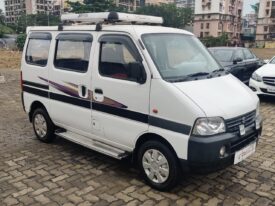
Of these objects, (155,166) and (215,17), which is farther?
(215,17)

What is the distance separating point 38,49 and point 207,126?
3671mm

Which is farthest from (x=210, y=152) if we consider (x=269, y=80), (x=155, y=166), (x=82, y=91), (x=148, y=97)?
(x=269, y=80)

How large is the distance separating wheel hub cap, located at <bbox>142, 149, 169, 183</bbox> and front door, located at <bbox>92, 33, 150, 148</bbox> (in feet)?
1.00

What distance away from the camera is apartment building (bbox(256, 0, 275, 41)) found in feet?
327

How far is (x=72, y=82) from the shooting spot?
5473 mm

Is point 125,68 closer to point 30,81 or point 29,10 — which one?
point 30,81

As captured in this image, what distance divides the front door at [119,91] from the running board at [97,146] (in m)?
0.13

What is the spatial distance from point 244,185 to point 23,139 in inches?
167

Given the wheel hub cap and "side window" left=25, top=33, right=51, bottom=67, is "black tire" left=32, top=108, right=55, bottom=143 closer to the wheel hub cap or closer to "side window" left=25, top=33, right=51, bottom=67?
"side window" left=25, top=33, right=51, bottom=67

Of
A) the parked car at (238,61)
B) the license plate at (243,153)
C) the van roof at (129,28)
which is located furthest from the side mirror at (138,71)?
the parked car at (238,61)

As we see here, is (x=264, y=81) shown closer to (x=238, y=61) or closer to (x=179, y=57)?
(x=238, y=61)

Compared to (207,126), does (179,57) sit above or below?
above

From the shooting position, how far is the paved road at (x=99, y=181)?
438cm

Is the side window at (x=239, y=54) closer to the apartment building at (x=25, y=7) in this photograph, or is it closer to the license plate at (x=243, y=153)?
the license plate at (x=243, y=153)
